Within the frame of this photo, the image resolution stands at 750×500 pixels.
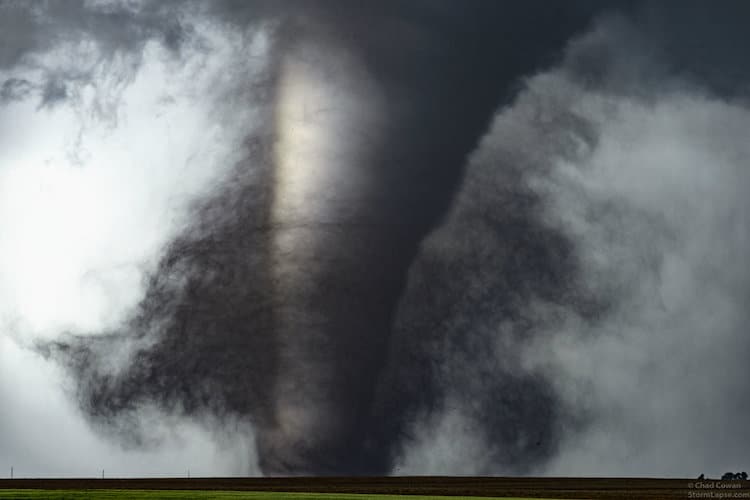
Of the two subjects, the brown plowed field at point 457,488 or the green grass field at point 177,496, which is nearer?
the green grass field at point 177,496

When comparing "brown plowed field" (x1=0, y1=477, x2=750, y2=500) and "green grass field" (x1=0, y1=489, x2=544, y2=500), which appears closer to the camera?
"green grass field" (x1=0, y1=489, x2=544, y2=500)

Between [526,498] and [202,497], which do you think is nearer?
[202,497]

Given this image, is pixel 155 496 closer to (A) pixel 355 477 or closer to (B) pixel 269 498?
(B) pixel 269 498

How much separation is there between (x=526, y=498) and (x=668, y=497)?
15620 millimetres

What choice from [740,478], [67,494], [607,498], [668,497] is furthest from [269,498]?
[740,478]

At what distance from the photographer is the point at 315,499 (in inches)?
2477

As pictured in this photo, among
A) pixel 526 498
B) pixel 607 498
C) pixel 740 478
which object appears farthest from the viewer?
pixel 740 478

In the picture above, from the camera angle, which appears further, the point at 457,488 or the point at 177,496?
the point at 457,488

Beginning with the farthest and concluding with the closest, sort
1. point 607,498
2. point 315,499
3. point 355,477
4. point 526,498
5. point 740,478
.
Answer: point 740,478
point 355,477
point 607,498
point 526,498
point 315,499

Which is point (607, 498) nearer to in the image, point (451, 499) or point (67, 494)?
point (451, 499)

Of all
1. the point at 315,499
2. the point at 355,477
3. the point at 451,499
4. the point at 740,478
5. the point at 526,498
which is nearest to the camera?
the point at 315,499

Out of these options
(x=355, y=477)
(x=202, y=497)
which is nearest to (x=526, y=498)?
(x=202, y=497)

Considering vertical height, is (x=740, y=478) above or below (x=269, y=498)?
above

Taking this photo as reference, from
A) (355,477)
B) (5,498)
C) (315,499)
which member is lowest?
(315,499)
